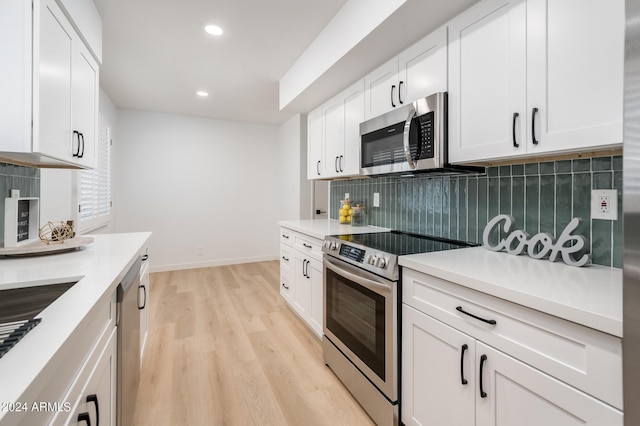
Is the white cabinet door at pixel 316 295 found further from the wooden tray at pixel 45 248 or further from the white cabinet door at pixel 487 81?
the wooden tray at pixel 45 248

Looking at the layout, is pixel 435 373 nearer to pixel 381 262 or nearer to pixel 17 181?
pixel 381 262

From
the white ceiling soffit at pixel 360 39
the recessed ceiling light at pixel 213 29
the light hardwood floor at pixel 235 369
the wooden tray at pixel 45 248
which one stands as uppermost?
the recessed ceiling light at pixel 213 29

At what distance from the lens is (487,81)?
1460 mm

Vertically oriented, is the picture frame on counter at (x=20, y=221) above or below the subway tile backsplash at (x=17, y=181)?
below

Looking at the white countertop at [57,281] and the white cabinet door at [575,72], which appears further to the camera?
the white cabinet door at [575,72]

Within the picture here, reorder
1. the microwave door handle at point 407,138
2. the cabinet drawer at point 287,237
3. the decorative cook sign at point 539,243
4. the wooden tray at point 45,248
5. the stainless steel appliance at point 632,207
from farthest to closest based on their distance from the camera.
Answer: the cabinet drawer at point 287,237 → the microwave door handle at point 407,138 → the wooden tray at point 45,248 → the decorative cook sign at point 539,243 → the stainless steel appliance at point 632,207

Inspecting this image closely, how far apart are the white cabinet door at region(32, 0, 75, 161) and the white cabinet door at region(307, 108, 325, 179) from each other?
2.04 meters

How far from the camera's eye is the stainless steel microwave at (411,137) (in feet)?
5.54

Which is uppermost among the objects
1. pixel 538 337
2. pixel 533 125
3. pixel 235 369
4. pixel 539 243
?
pixel 533 125

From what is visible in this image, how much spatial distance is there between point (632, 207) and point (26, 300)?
6.07 ft

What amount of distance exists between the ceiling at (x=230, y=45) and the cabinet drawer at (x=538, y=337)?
1485 millimetres


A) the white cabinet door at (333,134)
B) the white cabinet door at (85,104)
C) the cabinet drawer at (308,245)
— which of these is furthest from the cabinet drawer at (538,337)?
the white cabinet door at (85,104)

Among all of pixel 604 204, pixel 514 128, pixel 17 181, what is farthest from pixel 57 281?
pixel 604 204

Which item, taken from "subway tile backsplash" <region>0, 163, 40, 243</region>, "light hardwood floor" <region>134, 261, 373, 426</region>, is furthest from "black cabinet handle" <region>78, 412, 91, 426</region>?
"subway tile backsplash" <region>0, 163, 40, 243</region>
